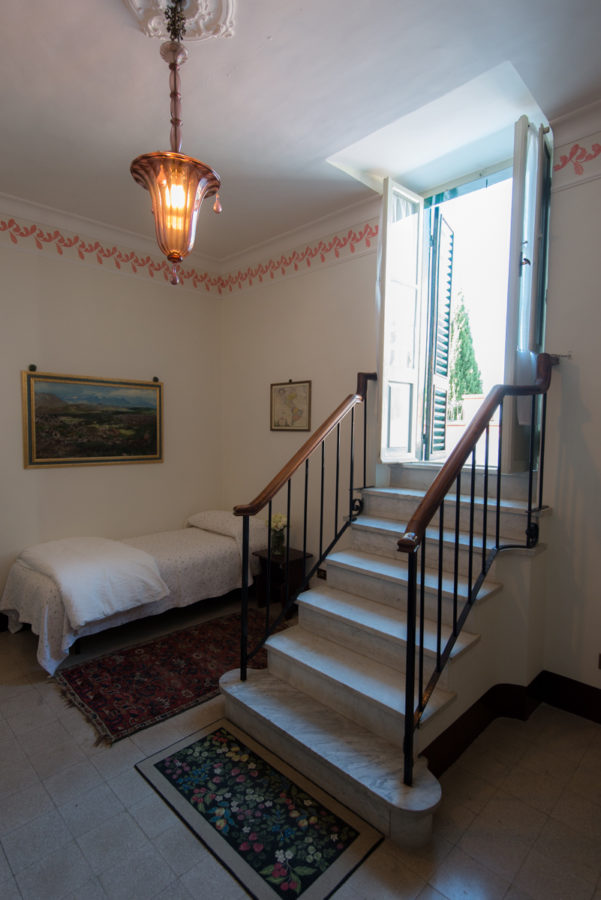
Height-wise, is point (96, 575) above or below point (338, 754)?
above

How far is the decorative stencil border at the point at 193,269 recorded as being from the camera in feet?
11.4

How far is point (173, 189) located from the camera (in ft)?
5.92

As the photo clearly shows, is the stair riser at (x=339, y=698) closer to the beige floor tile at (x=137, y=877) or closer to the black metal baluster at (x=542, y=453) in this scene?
the beige floor tile at (x=137, y=877)

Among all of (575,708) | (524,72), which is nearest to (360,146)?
(524,72)

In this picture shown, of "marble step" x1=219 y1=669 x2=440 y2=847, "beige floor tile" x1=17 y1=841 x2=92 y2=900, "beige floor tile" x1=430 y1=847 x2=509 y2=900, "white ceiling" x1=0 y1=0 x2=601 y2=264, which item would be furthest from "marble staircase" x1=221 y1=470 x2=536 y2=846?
"white ceiling" x1=0 y1=0 x2=601 y2=264

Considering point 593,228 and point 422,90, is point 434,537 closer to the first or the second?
point 593,228

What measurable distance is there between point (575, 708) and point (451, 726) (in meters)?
0.89

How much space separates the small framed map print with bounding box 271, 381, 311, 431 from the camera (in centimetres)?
392

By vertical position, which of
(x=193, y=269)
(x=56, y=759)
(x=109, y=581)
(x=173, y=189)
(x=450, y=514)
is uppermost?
(x=193, y=269)

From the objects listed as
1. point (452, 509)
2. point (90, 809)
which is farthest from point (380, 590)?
point (90, 809)

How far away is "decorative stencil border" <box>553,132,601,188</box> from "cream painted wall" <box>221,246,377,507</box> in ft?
4.14

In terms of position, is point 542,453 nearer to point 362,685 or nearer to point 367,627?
point 367,627

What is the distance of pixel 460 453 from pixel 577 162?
1.84 metres

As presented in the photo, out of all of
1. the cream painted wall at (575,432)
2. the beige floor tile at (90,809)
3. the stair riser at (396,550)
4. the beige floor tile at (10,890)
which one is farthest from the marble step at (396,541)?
the beige floor tile at (10,890)
